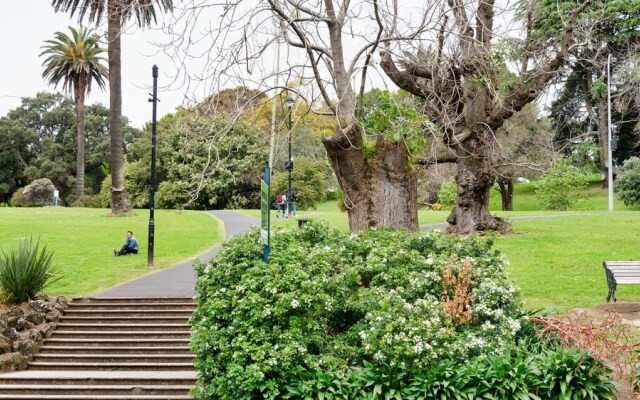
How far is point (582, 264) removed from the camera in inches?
662

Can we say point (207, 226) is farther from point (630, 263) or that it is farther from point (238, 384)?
point (238, 384)

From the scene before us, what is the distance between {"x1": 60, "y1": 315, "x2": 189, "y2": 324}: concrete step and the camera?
14461 millimetres

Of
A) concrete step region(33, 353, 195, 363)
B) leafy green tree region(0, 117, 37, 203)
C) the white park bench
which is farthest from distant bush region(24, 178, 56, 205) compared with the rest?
the white park bench

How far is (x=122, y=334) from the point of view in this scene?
1418 centimetres

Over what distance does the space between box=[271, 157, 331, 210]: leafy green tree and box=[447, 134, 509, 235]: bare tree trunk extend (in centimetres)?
2443

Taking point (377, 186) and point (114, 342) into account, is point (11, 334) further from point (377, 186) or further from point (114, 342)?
point (377, 186)

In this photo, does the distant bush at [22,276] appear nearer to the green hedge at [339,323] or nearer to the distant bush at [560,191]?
the green hedge at [339,323]

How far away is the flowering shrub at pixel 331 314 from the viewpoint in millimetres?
7469

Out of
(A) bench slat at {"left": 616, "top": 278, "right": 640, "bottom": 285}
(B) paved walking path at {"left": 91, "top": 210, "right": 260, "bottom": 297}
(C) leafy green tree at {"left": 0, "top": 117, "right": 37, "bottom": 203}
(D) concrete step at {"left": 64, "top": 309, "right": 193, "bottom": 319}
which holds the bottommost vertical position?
(D) concrete step at {"left": 64, "top": 309, "right": 193, "bottom": 319}

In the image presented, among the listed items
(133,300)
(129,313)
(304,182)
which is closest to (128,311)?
(129,313)

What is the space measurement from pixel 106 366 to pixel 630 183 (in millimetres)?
35566

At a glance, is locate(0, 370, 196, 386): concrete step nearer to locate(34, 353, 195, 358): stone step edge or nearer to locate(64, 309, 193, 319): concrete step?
locate(34, 353, 195, 358): stone step edge

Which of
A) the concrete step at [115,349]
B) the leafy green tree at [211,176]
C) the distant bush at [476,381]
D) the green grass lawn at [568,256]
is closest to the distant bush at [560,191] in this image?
the green grass lawn at [568,256]

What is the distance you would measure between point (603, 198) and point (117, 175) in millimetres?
34519
